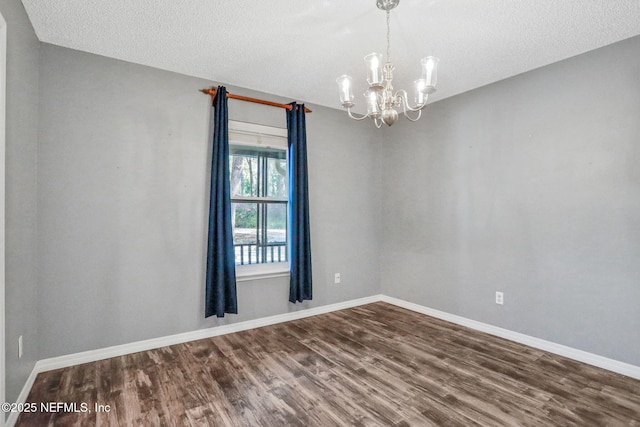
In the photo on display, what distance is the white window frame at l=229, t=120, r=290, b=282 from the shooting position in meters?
3.48

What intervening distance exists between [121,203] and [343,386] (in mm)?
2388

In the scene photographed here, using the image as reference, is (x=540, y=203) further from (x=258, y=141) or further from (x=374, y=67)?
(x=258, y=141)

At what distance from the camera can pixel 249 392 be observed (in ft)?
7.40

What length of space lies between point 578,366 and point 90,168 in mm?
4341

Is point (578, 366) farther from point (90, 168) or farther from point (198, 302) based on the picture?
point (90, 168)

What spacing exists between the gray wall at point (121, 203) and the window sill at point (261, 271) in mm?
90

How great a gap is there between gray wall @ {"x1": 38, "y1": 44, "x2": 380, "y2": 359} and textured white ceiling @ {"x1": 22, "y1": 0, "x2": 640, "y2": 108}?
0.29m

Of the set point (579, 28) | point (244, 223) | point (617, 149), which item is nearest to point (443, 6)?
point (579, 28)

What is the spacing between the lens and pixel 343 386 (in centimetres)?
233

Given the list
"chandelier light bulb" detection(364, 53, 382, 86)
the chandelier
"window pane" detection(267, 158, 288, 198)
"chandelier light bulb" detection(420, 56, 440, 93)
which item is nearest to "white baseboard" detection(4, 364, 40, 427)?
"window pane" detection(267, 158, 288, 198)

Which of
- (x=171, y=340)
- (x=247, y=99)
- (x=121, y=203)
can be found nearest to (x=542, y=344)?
(x=171, y=340)

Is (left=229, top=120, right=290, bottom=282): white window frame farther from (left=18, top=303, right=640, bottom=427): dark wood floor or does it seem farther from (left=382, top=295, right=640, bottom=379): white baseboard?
(left=382, top=295, right=640, bottom=379): white baseboard

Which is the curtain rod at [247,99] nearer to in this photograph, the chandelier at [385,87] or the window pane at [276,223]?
the window pane at [276,223]

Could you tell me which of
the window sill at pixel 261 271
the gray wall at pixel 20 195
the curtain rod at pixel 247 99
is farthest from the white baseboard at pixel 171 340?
the curtain rod at pixel 247 99
